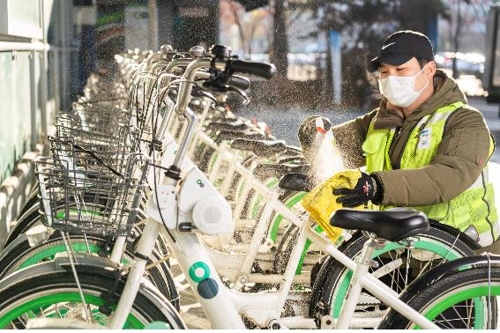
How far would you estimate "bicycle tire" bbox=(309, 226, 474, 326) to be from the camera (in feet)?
13.5

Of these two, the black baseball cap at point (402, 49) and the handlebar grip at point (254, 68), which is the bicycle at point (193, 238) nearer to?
the handlebar grip at point (254, 68)

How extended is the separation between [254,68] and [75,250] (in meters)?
1.15

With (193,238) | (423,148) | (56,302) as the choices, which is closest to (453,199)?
(423,148)

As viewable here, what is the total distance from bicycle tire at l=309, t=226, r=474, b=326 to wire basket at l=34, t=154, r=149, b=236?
1.22 meters

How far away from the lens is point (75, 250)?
3689mm

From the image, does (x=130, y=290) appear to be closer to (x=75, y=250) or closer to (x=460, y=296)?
(x=75, y=250)

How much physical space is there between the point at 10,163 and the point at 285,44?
10668 mm

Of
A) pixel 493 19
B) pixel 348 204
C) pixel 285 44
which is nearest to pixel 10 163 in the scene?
pixel 348 204

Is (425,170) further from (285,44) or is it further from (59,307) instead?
(285,44)

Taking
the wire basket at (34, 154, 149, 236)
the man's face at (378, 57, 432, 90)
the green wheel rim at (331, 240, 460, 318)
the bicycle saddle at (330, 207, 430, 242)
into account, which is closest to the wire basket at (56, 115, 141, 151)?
the wire basket at (34, 154, 149, 236)

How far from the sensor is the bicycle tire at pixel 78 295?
302 centimetres

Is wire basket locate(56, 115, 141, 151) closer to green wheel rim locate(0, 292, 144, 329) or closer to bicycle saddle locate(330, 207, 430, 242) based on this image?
green wheel rim locate(0, 292, 144, 329)

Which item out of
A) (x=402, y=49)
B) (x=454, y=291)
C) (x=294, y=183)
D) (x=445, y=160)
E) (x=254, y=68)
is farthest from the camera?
(x=294, y=183)

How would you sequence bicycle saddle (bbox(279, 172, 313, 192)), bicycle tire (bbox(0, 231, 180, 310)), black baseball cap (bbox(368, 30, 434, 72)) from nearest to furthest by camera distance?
bicycle tire (bbox(0, 231, 180, 310)) < black baseball cap (bbox(368, 30, 434, 72)) < bicycle saddle (bbox(279, 172, 313, 192))
